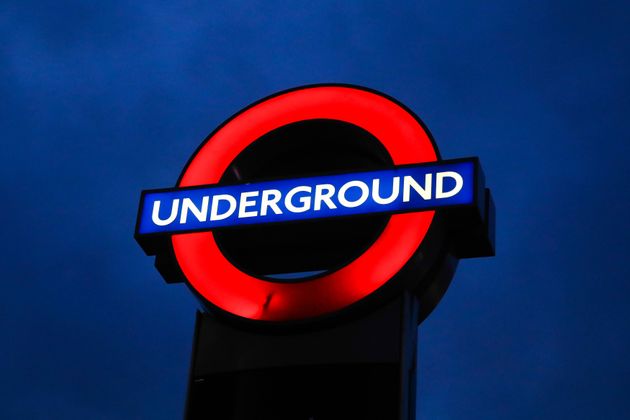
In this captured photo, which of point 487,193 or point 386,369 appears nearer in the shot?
point 386,369

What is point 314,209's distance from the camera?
9477mm

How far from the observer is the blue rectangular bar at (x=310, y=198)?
30.1 feet

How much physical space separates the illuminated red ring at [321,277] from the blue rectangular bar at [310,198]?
0.17 m

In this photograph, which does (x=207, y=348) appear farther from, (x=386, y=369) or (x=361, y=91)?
(x=361, y=91)

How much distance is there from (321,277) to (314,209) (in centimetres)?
74

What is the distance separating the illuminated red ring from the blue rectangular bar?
17 cm

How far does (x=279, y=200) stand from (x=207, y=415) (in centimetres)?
210

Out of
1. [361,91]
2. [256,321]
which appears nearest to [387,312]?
[256,321]

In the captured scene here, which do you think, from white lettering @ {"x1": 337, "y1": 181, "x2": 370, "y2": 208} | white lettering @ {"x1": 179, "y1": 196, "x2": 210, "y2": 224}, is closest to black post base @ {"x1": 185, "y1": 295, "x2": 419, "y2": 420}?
white lettering @ {"x1": 337, "y1": 181, "x2": 370, "y2": 208}

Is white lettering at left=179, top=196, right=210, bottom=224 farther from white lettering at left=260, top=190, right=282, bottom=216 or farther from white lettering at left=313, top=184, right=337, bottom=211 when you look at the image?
white lettering at left=313, top=184, right=337, bottom=211

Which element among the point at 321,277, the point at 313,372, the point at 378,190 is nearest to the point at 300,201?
the point at 378,190

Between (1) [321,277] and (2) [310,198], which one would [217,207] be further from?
(1) [321,277]

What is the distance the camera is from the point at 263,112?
10.6 meters

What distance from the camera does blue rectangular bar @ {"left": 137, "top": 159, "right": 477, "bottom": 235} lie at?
9.19 m
